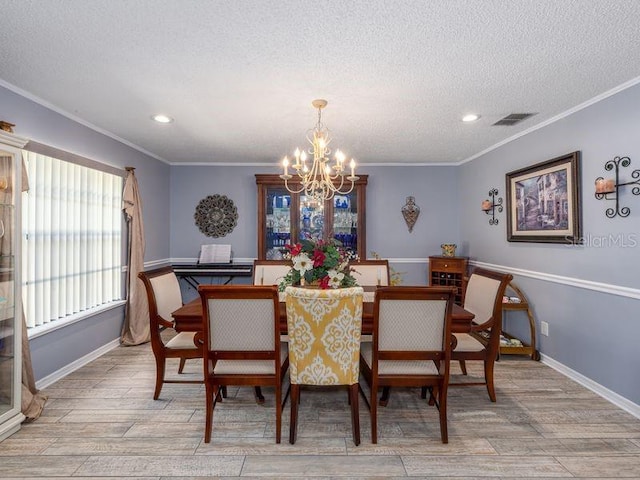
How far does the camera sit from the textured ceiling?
5.24 feet

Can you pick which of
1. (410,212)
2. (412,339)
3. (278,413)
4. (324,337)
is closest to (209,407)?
(278,413)

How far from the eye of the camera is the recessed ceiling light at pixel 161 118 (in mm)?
2967

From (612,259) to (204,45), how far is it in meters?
3.19

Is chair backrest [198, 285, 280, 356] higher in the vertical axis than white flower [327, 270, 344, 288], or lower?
lower

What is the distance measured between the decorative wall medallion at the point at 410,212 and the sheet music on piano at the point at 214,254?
2690 mm

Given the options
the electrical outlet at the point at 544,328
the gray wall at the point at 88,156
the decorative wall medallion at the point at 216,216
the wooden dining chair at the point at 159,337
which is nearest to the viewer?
the wooden dining chair at the point at 159,337

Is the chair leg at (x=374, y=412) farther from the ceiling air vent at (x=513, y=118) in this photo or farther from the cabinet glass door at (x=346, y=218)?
the cabinet glass door at (x=346, y=218)

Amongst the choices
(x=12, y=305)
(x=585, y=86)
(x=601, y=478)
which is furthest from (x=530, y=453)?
(x=12, y=305)

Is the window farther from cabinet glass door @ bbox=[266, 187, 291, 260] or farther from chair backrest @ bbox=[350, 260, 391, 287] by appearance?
chair backrest @ bbox=[350, 260, 391, 287]

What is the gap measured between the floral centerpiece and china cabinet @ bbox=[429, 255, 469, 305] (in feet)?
8.05

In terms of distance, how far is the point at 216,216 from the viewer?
4.92m

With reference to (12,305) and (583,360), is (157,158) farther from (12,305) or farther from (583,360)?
(583,360)

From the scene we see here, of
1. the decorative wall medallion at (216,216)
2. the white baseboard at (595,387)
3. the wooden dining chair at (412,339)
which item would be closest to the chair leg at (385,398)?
the wooden dining chair at (412,339)

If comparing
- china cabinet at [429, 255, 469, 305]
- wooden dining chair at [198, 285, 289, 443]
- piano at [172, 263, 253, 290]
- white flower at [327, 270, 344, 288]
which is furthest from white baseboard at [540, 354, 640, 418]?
piano at [172, 263, 253, 290]
